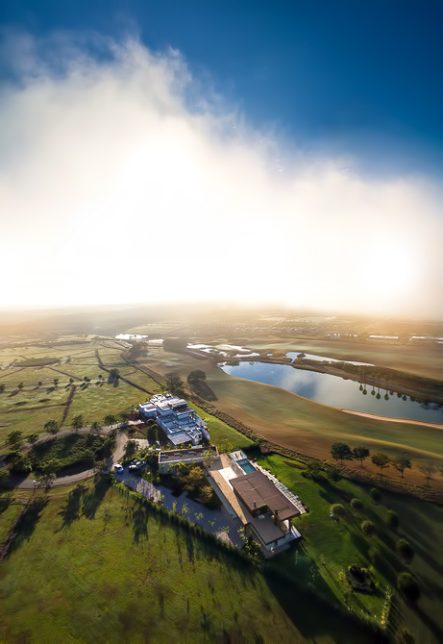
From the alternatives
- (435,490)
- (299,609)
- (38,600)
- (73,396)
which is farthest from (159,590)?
(73,396)

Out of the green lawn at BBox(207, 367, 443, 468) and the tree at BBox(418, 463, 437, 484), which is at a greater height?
the tree at BBox(418, 463, 437, 484)

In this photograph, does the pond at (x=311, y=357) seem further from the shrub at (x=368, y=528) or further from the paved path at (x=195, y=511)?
the paved path at (x=195, y=511)

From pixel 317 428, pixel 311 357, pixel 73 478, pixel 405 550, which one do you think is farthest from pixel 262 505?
pixel 311 357

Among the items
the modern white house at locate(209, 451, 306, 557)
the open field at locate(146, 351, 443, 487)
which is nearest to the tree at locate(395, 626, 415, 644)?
the modern white house at locate(209, 451, 306, 557)

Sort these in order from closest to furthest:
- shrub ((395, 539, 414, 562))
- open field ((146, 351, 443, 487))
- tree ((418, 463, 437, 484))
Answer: shrub ((395, 539, 414, 562)), tree ((418, 463, 437, 484)), open field ((146, 351, 443, 487))

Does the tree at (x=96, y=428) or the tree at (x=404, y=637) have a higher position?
the tree at (x=96, y=428)

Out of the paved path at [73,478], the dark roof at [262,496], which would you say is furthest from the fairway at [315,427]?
the paved path at [73,478]

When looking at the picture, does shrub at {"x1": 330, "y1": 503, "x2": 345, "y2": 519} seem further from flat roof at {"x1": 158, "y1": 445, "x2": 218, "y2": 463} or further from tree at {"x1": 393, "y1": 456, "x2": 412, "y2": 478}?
flat roof at {"x1": 158, "y1": 445, "x2": 218, "y2": 463}
